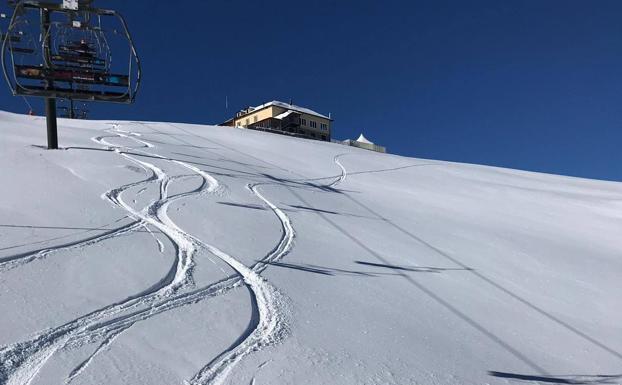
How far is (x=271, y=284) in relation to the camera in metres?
6.00

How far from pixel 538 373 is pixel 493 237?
664 cm

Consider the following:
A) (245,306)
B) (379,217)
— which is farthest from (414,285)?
(379,217)

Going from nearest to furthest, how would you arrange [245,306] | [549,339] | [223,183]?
[245,306] < [549,339] < [223,183]

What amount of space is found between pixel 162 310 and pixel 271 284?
4.94ft

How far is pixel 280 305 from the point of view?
542 cm

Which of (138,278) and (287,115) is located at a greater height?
(287,115)

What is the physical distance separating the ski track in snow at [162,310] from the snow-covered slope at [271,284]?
19mm

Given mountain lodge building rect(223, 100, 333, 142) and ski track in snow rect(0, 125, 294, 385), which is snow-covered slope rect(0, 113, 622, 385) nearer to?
ski track in snow rect(0, 125, 294, 385)

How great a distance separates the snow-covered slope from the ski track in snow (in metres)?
0.02

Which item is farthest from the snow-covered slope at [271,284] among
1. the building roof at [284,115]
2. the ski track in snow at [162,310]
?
the building roof at [284,115]

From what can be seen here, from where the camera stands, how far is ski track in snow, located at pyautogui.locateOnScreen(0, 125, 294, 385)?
379 centimetres

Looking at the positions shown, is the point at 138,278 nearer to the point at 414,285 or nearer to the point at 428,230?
the point at 414,285

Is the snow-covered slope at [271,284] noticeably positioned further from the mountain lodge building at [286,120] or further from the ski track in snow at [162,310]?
the mountain lodge building at [286,120]

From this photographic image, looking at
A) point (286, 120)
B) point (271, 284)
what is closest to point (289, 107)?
point (286, 120)
